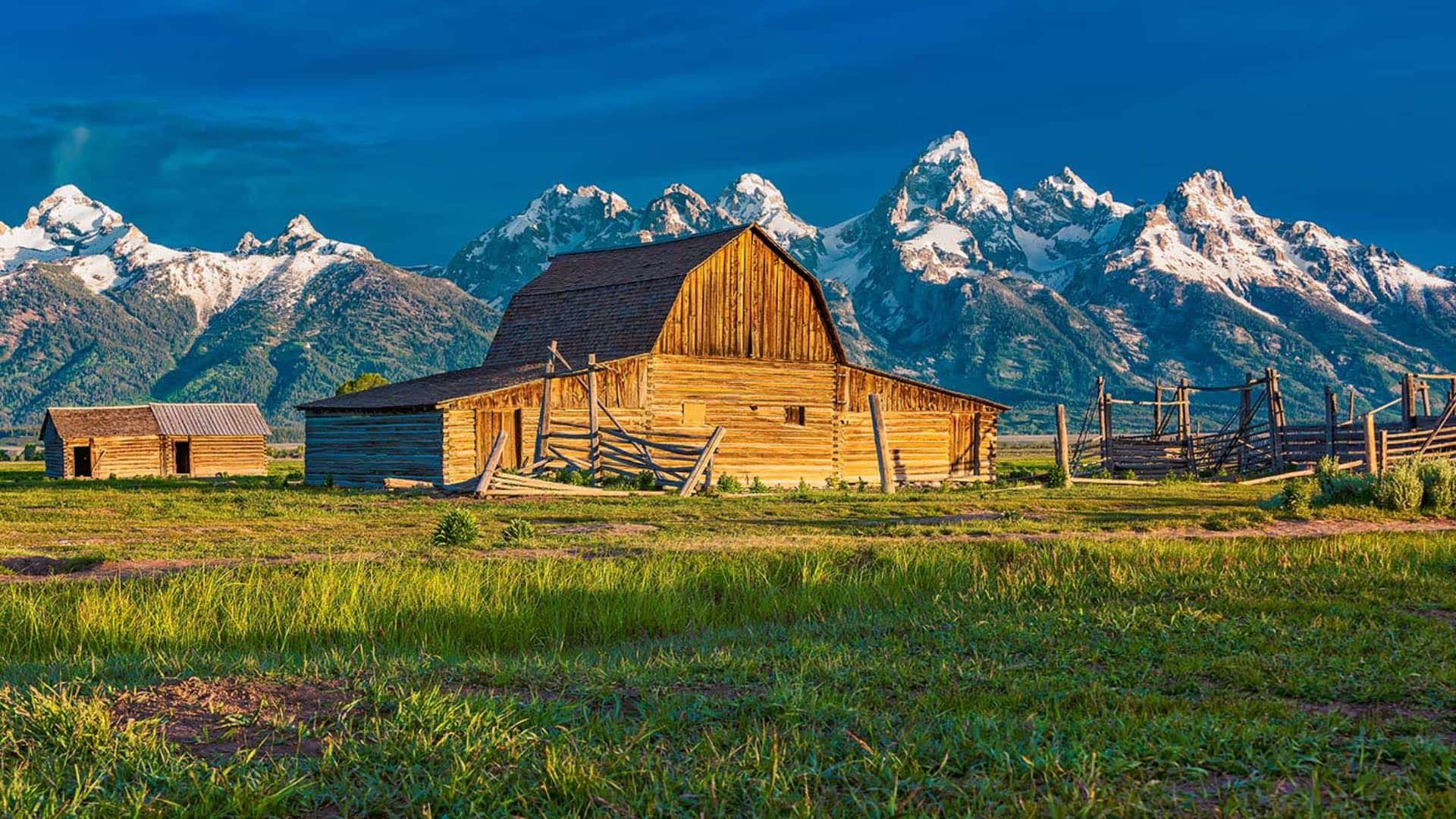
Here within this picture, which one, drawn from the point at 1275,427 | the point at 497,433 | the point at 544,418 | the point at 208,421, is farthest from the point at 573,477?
the point at 208,421

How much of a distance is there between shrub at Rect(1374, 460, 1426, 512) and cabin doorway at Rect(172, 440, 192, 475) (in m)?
53.5

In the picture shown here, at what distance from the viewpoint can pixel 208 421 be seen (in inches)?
2518

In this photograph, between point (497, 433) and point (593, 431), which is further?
point (497, 433)

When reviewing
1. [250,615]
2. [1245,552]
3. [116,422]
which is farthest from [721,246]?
[116,422]

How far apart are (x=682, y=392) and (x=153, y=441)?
33202 millimetres

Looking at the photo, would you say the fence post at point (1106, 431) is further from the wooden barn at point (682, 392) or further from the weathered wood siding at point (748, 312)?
the weathered wood siding at point (748, 312)

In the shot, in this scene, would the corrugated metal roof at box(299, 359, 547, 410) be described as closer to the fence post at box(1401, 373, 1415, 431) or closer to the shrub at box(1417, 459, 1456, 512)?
the shrub at box(1417, 459, 1456, 512)

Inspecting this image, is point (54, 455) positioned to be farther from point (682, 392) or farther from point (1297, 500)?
point (1297, 500)

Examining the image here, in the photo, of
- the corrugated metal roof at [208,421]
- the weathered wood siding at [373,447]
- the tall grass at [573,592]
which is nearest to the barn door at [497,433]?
the weathered wood siding at [373,447]

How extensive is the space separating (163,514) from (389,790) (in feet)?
75.4

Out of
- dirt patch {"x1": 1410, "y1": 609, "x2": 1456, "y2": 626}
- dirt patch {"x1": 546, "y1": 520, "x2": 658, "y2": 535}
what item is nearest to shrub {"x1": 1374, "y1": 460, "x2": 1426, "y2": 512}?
dirt patch {"x1": 1410, "y1": 609, "x2": 1456, "y2": 626}

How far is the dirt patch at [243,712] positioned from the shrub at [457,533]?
11.2 m

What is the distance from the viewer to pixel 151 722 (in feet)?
23.5

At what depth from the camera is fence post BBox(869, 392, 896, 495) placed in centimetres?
3915
